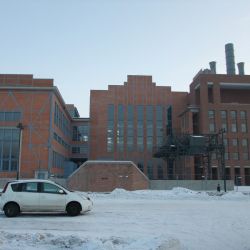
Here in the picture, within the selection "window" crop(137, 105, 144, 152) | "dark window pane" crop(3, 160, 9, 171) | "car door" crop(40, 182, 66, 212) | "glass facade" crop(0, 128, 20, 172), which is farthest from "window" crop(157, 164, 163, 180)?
"car door" crop(40, 182, 66, 212)

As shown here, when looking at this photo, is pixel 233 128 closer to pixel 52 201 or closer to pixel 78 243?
pixel 52 201

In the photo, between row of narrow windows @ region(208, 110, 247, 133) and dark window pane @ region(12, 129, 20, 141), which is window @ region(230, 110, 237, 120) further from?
dark window pane @ region(12, 129, 20, 141)

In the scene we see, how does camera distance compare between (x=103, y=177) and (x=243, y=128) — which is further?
(x=243, y=128)

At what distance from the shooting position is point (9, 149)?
4822cm

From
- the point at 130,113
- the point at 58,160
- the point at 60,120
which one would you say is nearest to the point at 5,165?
the point at 58,160

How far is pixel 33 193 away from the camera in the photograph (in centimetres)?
1522

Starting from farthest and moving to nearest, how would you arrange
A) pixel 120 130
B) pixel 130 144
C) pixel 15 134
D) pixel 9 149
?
pixel 120 130, pixel 130 144, pixel 15 134, pixel 9 149

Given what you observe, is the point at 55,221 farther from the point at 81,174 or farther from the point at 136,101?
the point at 136,101

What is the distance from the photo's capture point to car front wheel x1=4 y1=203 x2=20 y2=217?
48.5 ft

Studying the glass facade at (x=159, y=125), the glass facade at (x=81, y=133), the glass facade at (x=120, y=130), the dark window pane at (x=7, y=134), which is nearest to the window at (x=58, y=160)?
the dark window pane at (x=7, y=134)

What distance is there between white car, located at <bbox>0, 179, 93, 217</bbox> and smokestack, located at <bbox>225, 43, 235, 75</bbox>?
69.1 meters

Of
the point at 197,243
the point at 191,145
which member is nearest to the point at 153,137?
the point at 191,145

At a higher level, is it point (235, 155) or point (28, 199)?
point (235, 155)

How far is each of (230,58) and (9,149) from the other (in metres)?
53.2
